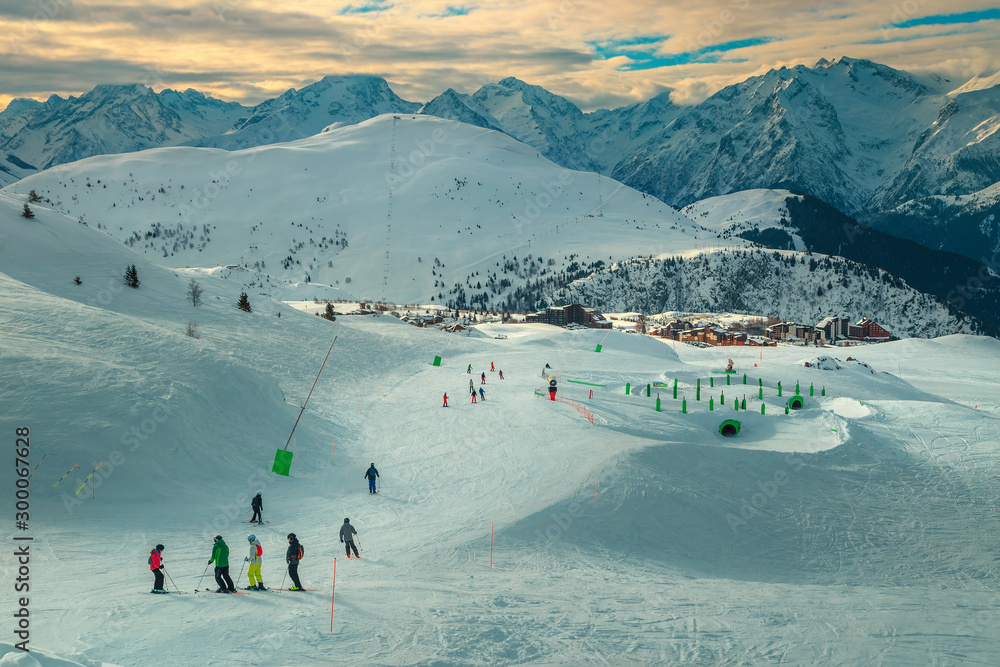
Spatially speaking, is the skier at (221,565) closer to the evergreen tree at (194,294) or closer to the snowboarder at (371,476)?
the snowboarder at (371,476)

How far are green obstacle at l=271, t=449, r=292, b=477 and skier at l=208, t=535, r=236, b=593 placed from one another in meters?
14.2

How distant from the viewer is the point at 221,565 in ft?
61.8

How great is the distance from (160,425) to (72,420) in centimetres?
369

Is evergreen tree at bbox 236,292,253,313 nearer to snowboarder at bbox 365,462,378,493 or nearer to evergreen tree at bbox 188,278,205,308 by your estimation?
evergreen tree at bbox 188,278,205,308

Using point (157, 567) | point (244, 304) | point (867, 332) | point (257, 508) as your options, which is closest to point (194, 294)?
point (244, 304)

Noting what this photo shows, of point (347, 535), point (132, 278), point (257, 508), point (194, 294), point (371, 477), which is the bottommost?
point (257, 508)

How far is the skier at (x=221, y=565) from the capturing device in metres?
18.7

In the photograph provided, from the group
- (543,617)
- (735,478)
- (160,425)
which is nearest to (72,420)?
(160,425)

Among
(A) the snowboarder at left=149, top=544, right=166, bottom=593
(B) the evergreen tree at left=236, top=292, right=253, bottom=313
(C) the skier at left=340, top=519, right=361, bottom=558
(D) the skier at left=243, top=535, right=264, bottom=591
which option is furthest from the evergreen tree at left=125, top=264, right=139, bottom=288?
(D) the skier at left=243, top=535, right=264, bottom=591

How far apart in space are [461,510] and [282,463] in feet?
32.4

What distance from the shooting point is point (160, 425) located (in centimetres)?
3306

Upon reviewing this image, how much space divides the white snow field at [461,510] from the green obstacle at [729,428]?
3.29 ft

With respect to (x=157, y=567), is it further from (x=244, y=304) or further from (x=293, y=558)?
(x=244, y=304)

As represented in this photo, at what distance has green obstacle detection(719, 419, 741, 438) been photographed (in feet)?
146
